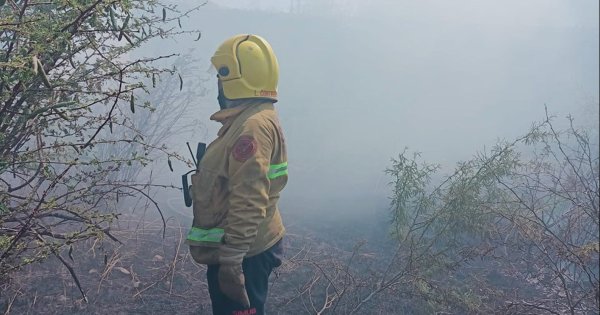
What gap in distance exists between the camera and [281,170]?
2.52m

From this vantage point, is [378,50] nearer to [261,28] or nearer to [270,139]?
[261,28]

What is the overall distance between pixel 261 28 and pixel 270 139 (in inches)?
665

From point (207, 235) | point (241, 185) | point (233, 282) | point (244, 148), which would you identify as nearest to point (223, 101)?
point (244, 148)

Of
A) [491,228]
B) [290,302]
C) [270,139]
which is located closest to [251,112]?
[270,139]

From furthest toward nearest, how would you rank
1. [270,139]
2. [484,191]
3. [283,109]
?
[283,109]
[484,191]
[270,139]

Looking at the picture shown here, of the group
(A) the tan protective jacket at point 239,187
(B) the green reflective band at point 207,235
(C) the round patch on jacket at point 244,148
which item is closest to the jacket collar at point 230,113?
(A) the tan protective jacket at point 239,187

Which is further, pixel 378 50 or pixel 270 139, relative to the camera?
pixel 378 50

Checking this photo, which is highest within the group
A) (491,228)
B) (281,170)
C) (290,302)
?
(281,170)

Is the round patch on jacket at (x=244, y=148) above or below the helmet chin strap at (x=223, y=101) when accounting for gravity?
below

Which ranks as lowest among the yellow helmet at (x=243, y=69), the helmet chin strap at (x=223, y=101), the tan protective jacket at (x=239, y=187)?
the tan protective jacket at (x=239, y=187)

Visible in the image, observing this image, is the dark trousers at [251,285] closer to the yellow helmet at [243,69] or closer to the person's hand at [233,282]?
the person's hand at [233,282]

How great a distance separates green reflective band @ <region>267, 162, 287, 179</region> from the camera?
2.45 meters

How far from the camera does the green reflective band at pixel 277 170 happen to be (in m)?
2.45

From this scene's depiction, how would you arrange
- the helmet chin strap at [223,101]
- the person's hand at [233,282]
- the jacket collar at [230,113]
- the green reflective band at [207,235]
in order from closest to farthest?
the person's hand at [233,282]
the green reflective band at [207,235]
the jacket collar at [230,113]
the helmet chin strap at [223,101]
